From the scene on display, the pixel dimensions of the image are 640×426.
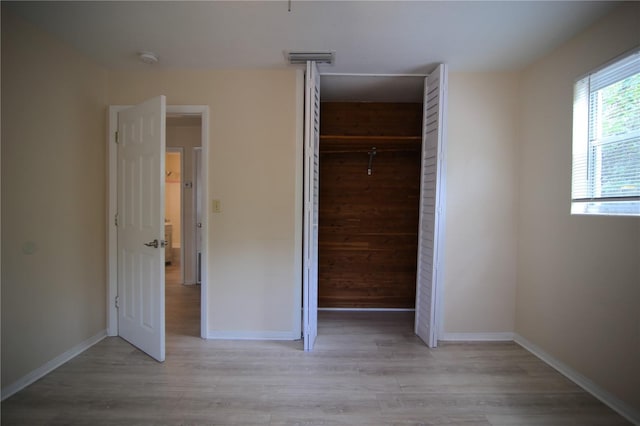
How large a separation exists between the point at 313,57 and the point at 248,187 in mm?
1240

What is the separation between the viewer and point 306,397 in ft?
6.08

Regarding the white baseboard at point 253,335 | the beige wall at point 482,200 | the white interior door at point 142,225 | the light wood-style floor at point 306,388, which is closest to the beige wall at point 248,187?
the white baseboard at point 253,335

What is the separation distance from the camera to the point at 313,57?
7.64ft

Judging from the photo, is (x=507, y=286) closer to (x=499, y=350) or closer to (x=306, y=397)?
(x=499, y=350)

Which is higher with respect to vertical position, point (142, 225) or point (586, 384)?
point (142, 225)

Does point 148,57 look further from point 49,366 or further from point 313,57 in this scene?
point 49,366

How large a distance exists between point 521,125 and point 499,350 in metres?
2.02

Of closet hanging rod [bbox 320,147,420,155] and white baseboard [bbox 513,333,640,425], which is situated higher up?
closet hanging rod [bbox 320,147,420,155]

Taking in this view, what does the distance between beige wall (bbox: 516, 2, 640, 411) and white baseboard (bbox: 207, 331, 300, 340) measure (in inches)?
83.9

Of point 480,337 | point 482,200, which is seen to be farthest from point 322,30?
point 480,337

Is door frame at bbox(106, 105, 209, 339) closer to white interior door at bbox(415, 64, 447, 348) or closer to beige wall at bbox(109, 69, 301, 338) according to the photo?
beige wall at bbox(109, 69, 301, 338)

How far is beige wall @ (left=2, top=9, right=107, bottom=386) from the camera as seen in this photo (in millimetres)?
1868

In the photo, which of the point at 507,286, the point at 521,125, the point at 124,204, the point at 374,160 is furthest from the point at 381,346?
the point at 124,204

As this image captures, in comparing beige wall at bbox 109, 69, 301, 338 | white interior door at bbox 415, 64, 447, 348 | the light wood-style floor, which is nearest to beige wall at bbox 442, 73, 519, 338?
white interior door at bbox 415, 64, 447, 348
